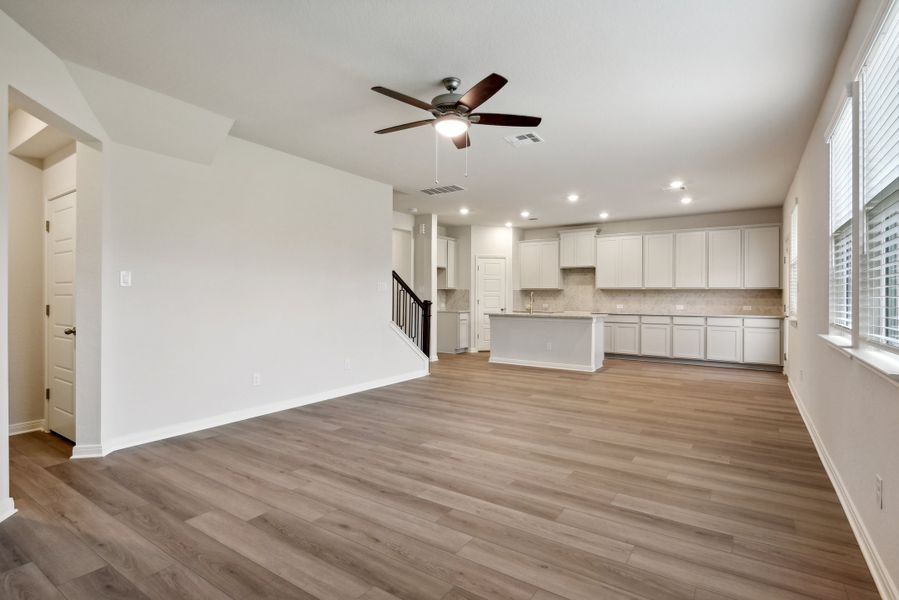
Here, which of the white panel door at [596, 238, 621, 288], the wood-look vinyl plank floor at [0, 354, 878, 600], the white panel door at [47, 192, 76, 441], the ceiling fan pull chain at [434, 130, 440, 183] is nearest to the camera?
the wood-look vinyl plank floor at [0, 354, 878, 600]

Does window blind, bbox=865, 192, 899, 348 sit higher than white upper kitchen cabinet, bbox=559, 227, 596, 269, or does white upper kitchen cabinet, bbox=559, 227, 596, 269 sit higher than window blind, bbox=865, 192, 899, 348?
white upper kitchen cabinet, bbox=559, 227, 596, 269

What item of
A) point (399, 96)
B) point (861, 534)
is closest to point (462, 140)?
point (399, 96)

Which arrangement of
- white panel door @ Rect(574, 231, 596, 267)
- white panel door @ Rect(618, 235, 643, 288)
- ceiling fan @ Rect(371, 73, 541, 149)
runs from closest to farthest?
ceiling fan @ Rect(371, 73, 541, 149) → white panel door @ Rect(618, 235, 643, 288) → white panel door @ Rect(574, 231, 596, 267)

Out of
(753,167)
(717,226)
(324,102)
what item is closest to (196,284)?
(324,102)

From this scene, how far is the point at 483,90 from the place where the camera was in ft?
9.49

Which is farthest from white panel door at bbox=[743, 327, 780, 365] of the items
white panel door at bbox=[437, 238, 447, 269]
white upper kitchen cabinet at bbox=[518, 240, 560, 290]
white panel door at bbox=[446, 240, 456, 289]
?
white panel door at bbox=[437, 238, 447, 269]

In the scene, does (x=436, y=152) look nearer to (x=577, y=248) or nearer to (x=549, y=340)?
(x=549, y=340)

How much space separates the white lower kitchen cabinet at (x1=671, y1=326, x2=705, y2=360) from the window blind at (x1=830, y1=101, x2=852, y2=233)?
5351 millimetres

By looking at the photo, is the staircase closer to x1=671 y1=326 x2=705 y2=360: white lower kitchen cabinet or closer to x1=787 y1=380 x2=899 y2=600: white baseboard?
x1=671 y1=326 x2=705 y2=360: white lower kitchen cabinet

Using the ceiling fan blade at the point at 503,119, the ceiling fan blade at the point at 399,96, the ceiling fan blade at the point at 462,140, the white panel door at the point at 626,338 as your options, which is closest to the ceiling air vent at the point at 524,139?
the ceiling fan blade at the point at 462,140

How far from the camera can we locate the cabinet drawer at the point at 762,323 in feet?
24.6

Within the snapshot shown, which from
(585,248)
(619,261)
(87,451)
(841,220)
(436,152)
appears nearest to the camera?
(841,220)

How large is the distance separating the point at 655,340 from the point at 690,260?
5.20 feet

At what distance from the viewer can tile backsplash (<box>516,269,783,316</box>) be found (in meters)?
8.18
